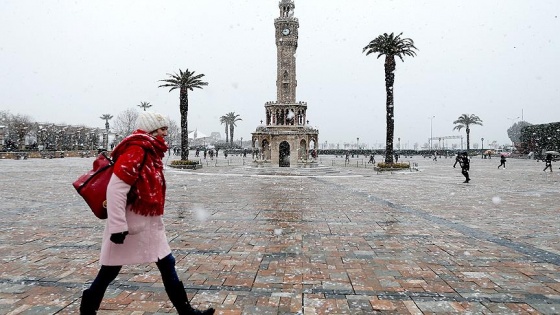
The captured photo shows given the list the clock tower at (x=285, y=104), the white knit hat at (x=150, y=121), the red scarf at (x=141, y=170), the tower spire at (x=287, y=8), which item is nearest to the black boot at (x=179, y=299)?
the red scarf at (x=141, y=170)

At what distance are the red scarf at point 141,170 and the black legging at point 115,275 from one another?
46 centimetres

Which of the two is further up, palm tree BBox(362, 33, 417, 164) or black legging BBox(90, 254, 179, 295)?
palm tree BBox(362, 33, 417, 164)

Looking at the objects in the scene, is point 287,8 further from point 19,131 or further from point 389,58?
point 19,131

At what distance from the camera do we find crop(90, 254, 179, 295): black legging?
3152 millimetres

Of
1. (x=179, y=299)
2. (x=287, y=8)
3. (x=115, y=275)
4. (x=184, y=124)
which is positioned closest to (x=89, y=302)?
(x=115, y=275)

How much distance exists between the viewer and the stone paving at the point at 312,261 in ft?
13.3

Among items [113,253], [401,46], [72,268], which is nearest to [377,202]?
[72,268]

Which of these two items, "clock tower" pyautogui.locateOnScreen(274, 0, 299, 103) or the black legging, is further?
"clock tower" pyautogui.locateOnScreen(274, 0, 299, 103)

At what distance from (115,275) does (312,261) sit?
303cm

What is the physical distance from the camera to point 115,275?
10.5 ft

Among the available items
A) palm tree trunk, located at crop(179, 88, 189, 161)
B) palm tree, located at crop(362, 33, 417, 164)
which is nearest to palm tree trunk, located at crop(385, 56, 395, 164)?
palm tree, located at crop(362, 33, 417, 164)

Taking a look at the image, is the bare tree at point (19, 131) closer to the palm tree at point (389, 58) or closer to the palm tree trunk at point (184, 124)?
the palm tree trunk at point (184, 124)

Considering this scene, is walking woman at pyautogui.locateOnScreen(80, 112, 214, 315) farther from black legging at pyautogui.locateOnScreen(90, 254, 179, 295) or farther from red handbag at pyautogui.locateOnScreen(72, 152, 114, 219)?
red handbag at pyautogui.locateOnScreen(72, 152, 114, 219)

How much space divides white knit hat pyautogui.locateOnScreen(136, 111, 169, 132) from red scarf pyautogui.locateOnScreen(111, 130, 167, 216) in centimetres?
8
